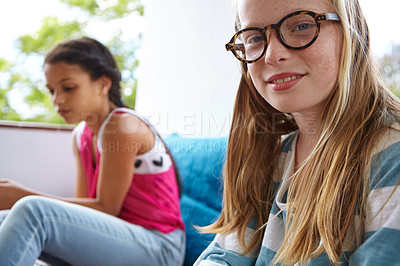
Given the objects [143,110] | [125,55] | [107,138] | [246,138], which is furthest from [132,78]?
[246,138]

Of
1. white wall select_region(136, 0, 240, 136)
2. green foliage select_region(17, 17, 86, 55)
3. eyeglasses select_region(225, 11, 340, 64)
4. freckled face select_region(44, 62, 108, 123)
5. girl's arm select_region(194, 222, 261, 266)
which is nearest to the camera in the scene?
eyeglasses select_region(225, 11, 340, 64)

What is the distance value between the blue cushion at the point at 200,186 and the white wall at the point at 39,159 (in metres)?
1.04

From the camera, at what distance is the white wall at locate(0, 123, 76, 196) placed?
6.83 ft

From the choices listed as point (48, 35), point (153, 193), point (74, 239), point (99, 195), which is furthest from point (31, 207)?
point (48, 35)

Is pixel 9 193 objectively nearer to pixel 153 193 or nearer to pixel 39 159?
pixel 153 193

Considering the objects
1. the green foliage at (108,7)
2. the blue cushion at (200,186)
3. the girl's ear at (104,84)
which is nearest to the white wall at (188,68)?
the blue cushion at (200,186)

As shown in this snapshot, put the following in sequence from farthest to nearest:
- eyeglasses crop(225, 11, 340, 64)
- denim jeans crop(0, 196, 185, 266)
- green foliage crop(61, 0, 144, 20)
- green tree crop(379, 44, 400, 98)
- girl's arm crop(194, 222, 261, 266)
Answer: green foliage crop(61, 0, 144, 20) < green tree crop(379, 44, 400, 98) < denim jeans crop(0, 196, 185, 266) < girl's arm crop(194, 222, 261, 266) < eyeglasses crop(225, 11, 340, 64)

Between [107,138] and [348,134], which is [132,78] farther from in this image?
[348,134]

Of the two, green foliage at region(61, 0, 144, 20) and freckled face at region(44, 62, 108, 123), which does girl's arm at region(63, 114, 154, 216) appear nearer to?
freckled face at region(44, 62, 108, 123)

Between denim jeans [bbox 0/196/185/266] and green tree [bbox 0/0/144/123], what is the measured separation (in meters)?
3.41

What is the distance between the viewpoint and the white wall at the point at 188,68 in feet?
5.57

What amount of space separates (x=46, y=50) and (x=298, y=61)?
14.9ft

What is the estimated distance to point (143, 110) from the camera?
8.24 feet

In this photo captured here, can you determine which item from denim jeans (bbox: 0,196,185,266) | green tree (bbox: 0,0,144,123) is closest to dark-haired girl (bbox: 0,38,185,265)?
denim jeans (bbox: 0,196,185,266)
